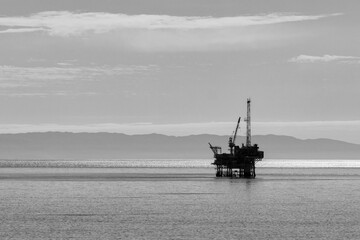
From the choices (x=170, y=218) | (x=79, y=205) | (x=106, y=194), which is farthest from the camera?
(x=106, y=194)

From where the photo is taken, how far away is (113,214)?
120 meters

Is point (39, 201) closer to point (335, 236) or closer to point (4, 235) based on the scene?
point (4, 235)

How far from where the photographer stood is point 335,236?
94.4m

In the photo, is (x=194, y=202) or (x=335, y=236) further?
(x=194, y=202)

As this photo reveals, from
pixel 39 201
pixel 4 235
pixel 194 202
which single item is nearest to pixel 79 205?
pixel 39 201

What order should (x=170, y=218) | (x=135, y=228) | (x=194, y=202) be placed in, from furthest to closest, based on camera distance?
(x=194, y=202), (x=170, y=218), (x=135, y=228)

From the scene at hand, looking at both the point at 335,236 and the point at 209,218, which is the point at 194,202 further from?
the point at 335,236

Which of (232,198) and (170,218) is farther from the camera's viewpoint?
(232,198)

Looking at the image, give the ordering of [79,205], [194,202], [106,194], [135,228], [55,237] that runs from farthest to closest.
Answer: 1. [106,194]
2. [194,202]
3. [79,205]
4. [135,228]
5. [55,237]

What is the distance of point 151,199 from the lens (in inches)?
6260

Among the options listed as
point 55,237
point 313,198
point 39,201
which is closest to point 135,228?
point 55,237

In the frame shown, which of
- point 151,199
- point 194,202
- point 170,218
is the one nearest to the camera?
point 170,218

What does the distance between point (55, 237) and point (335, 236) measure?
111ft

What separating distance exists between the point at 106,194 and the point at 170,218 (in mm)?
65287
